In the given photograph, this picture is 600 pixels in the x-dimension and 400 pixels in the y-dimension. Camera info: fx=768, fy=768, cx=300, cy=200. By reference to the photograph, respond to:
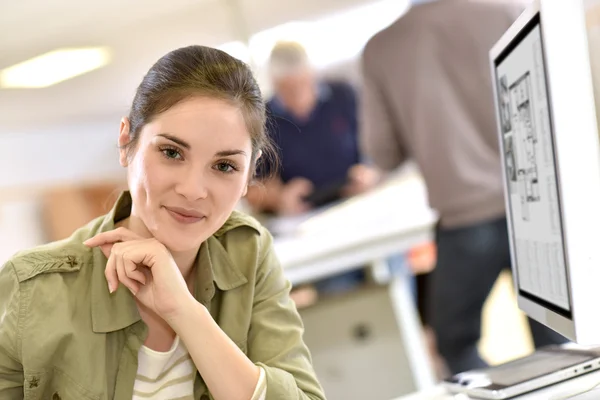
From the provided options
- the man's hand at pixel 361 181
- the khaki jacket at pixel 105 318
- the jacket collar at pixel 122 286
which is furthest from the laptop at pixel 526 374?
the man's hand at pixel 361 181

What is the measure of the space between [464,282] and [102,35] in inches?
83.0

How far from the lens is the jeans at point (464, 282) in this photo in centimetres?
179

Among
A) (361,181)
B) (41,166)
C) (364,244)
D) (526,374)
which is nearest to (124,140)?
(526,374)

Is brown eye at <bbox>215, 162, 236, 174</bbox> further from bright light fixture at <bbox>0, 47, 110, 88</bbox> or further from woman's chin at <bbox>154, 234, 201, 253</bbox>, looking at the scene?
bright light fixture at <bbox>0, 47, 110, 88</bbox>

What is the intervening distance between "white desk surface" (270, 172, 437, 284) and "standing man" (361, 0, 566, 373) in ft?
1.20

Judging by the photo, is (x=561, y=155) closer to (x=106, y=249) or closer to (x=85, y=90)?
(x=106, y=249)

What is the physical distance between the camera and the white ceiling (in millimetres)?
3113

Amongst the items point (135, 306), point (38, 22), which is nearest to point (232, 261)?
point (135, 306)

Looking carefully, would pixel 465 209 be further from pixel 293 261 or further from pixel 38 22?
pixel 38 22

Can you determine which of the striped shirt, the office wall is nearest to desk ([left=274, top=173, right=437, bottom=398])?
the office wall

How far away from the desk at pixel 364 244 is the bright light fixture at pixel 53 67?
1277 millimetres

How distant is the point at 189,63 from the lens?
87 cm

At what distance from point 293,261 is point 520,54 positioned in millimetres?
1329

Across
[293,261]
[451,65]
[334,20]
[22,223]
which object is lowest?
[293,261]
